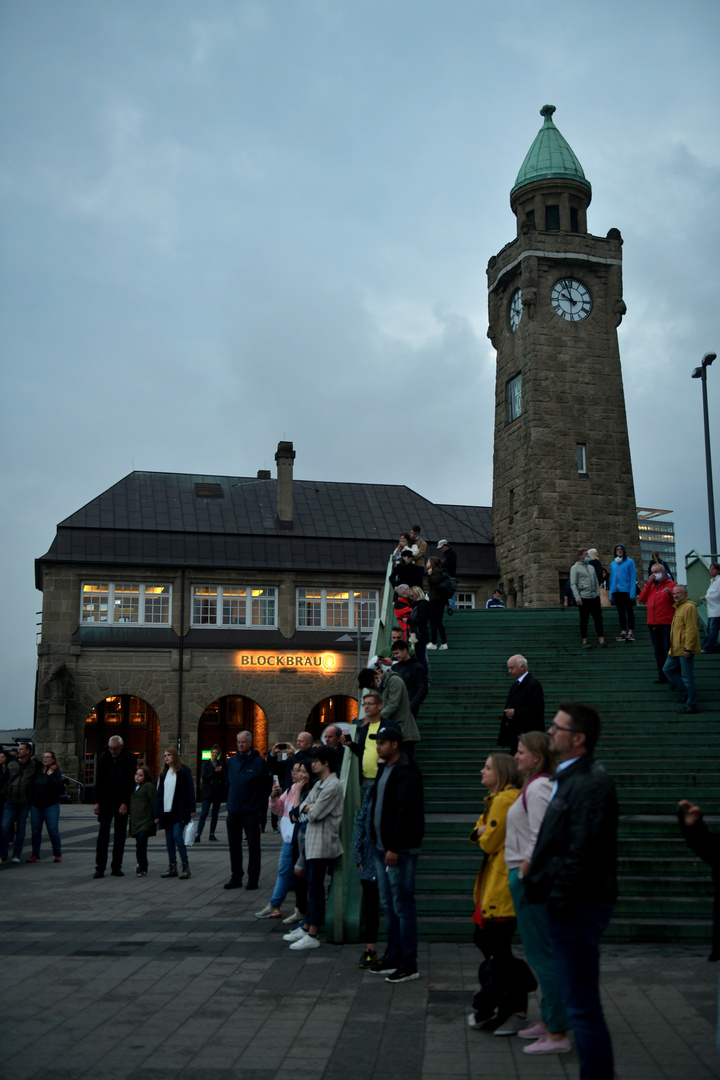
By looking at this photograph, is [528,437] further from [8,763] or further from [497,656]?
[8,763]

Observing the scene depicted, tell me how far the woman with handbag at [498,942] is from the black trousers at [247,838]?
549cm

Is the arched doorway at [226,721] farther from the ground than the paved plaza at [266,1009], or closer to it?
farther from the ground

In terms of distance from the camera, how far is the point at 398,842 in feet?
22.5

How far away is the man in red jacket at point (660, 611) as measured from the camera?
44.3 ft

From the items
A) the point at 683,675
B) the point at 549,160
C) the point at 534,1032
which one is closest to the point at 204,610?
the point at 549,160

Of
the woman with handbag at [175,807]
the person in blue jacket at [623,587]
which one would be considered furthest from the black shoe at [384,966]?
the person in blue jacket at [623,587]

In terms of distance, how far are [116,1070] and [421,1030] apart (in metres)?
1.77

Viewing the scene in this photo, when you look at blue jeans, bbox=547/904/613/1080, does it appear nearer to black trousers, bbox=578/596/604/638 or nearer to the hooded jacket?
black trousers, bbox=578/596/604/638

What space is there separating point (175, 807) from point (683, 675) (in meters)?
6.73

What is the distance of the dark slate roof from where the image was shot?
33906 millimetres

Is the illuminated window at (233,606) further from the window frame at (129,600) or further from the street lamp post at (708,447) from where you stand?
the street lamp post at (708,447)

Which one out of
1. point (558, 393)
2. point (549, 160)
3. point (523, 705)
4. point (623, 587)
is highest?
point (549, 160)

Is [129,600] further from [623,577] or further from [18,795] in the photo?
[623,577]


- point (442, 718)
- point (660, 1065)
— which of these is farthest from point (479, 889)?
point (442, 718)
